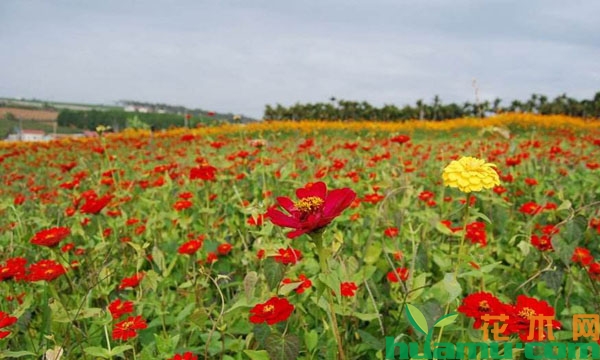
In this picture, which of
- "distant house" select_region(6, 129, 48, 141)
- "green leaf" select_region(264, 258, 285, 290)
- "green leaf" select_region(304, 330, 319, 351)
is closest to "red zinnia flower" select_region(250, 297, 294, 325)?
"green leaf" select_region(264, 258, 285, 290)

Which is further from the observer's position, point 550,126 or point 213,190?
point 550,126

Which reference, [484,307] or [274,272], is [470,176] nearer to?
[484,307]

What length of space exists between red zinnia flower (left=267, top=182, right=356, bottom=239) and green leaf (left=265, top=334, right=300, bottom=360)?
334 mm

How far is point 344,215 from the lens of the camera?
2141 mm

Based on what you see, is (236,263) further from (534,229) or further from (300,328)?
(534,229)

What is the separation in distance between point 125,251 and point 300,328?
3.46ft

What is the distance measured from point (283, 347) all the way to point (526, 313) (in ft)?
1.63

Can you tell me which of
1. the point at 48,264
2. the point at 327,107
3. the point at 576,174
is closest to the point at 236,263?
the point at 48,264

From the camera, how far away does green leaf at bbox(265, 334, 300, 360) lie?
3.37 ft

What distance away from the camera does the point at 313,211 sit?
2.78ft

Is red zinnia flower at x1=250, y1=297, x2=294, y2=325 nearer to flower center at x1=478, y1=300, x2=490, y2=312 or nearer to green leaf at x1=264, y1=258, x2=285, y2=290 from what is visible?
green leaf at x1=264, y1=258, x2=285, y2=290

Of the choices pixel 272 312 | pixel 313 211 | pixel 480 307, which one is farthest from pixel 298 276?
pixel 313 211

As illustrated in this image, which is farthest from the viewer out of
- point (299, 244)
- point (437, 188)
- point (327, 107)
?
point (327, 107)

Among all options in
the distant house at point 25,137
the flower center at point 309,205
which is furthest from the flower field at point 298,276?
the distant house at point 25,137
